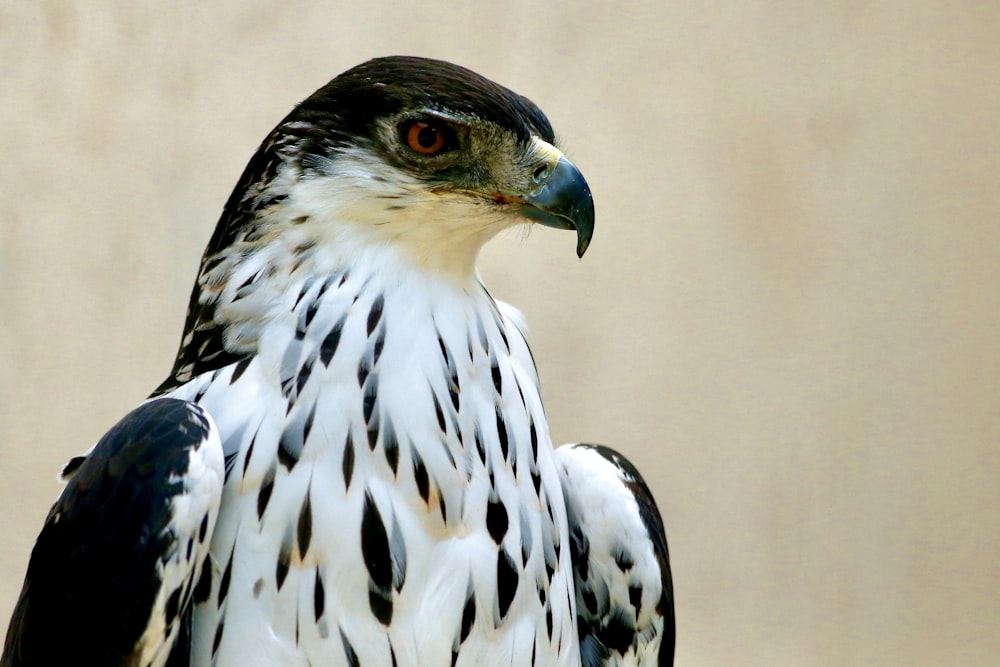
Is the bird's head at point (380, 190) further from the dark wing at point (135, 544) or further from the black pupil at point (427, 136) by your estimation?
the dark wing at point (135, 544)

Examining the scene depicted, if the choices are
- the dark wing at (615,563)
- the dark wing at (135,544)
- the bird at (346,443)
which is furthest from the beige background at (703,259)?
the dark wing at (135,544)

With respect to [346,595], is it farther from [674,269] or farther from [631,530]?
[674,269]

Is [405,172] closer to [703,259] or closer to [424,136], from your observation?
[424,136]

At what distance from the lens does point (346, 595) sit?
1407mm

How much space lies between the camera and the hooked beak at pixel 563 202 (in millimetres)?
1512

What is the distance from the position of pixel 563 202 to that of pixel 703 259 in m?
1.68

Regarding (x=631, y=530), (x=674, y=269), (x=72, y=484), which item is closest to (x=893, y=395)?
(x=674, y=269)

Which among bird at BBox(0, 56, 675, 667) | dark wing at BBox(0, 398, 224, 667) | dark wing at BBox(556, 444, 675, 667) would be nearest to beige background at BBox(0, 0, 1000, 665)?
dark wing at BBox(556, 444, 675, 667)

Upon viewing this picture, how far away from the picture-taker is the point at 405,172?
1.49m

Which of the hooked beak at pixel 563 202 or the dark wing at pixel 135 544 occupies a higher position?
the hooked beak at pixel 563 202

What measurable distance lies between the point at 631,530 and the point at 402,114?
696mm

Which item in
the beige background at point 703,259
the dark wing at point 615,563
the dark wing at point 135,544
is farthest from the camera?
the beige background at point 703,259

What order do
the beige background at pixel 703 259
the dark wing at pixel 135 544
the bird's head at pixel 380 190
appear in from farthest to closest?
the beige background at pixel 703 259, the bird's head at pixel 380 190, the dark wing at pixel 135 544

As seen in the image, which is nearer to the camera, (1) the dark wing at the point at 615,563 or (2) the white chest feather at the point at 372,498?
(2) the white chest feather at the point at 372,498
